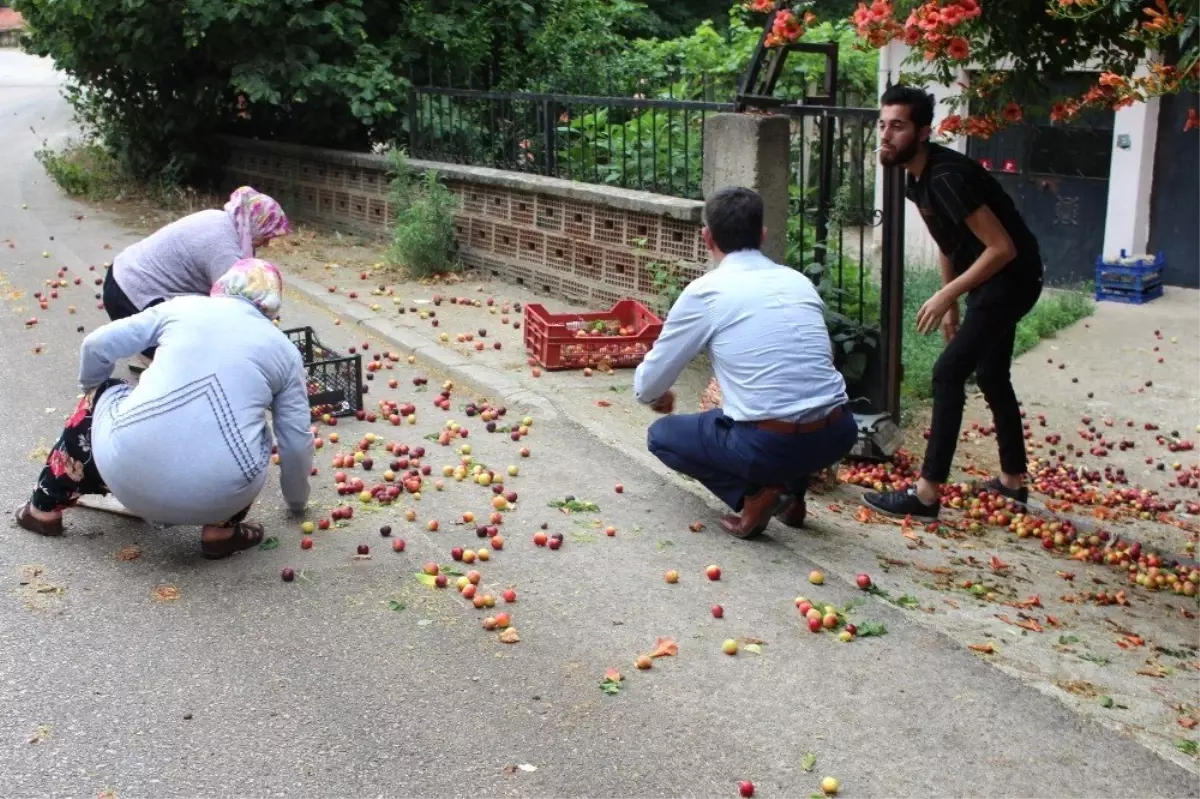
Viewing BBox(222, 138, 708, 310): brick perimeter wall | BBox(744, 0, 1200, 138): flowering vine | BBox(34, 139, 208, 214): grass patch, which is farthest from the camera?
BBox(34, 139, 208, 214): grass patch

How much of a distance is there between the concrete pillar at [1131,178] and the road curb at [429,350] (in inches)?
329

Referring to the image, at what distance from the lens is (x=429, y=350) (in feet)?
28.7

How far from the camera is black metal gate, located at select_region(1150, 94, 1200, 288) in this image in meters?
13.6

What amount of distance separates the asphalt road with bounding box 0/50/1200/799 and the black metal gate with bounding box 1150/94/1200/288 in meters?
10.1

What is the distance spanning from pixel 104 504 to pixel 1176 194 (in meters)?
12.0

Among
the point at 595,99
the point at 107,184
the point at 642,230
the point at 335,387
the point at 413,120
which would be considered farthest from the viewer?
the point at 107,184

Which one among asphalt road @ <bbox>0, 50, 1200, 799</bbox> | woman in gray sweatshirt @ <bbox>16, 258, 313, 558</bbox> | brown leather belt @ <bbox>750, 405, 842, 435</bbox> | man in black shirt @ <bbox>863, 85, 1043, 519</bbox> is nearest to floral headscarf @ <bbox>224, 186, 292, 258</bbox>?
woman in gray sweatshirt @ <bbox>16, 258, 313, 558</bbox>

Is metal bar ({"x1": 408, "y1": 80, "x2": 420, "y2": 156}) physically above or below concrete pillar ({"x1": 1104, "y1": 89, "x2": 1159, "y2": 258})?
above

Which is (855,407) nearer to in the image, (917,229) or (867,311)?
(867,311)

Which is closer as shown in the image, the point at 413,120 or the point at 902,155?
the point at 902,155

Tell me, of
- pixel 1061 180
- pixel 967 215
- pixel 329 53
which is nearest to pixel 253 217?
pixel 967 215

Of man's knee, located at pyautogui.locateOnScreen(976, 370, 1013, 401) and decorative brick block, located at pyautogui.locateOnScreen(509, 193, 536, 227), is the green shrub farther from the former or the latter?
man's knee, located at pyautogui.locateOnScreen(976, 370, 1013, 401)

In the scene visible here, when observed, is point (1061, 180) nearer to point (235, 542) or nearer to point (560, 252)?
point (560, 252)

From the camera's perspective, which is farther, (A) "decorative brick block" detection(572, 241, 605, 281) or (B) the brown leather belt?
(A) "decorative brick block" detection(572, 241, 605, 281)
